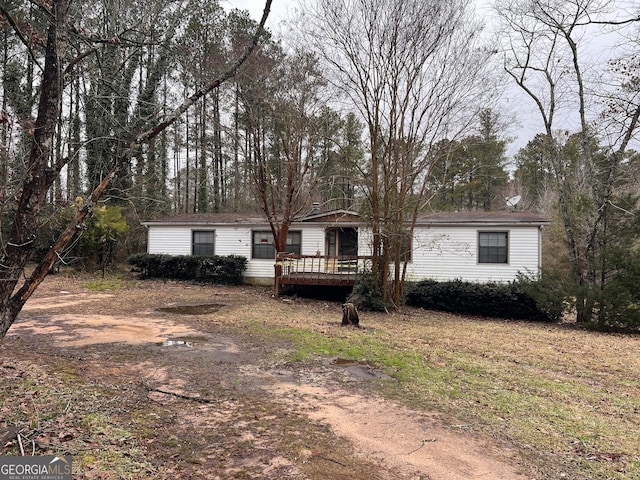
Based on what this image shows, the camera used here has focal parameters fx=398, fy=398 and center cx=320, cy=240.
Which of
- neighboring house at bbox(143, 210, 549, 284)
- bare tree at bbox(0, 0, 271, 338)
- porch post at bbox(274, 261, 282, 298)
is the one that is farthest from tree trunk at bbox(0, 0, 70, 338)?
porch post at bbox(274, 261, 282, 298)

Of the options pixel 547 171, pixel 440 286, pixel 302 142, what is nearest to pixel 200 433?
pixel 440 286

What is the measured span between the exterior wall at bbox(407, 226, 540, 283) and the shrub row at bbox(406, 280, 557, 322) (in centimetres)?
132

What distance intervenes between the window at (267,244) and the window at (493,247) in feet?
23.6

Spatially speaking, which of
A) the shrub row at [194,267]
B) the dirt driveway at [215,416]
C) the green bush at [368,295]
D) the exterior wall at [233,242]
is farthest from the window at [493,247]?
the dirt driveway at [215,416]

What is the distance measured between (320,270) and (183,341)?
8745 mm

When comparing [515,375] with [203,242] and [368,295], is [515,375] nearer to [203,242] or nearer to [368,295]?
[368,295]

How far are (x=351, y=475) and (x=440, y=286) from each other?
11.4m

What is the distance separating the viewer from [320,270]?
50.4 ft

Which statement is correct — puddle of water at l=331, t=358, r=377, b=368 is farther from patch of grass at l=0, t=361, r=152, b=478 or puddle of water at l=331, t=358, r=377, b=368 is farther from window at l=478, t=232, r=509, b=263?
window at l=478, t=232, r=509, b=263

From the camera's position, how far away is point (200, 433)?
347 cm

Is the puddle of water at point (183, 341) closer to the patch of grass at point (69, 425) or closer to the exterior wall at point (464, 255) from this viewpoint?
the patch of grass at point (69, 425)

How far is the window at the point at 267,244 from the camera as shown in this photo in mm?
16859

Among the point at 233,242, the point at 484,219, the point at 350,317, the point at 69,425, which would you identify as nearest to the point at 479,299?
the point at 484,219

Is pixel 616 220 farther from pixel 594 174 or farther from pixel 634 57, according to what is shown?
pixel 634 57
